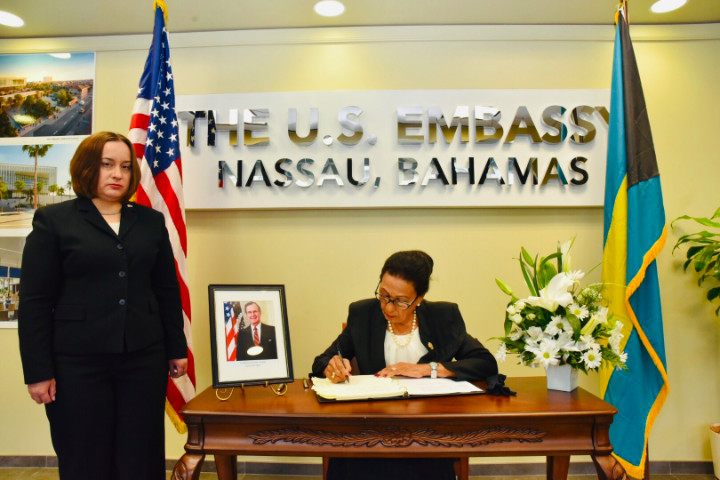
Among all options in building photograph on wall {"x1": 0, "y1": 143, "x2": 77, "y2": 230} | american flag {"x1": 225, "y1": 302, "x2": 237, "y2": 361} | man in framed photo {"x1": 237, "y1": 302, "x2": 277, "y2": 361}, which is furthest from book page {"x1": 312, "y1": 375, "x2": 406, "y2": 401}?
building photograph on wall {"x1": 0, "y1": 143, "x2": 77, "y2": 230}

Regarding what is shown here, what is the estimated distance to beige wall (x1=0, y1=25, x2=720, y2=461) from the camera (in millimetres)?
3004

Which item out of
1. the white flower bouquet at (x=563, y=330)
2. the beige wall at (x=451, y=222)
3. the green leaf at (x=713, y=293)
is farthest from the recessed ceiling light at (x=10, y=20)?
the green leaf at (x=713, y=293)

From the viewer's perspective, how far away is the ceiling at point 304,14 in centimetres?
284

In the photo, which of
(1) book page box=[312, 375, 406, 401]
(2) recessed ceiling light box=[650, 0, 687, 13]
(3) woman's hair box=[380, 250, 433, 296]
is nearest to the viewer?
(1) book page box=[312, 375, 406, 401]

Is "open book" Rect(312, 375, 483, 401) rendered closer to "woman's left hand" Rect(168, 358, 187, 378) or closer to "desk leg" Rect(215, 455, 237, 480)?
"desk leg" Rect(215, 455, 237, 480)

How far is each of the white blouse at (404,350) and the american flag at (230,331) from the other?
663mm

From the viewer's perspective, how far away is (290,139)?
117 inches

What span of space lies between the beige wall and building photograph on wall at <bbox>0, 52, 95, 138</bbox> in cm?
69

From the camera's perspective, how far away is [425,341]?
2.13 meters

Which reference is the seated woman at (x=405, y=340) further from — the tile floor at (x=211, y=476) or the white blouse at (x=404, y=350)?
the tile floor at (x=211, y=476)

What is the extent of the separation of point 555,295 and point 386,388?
0.73m

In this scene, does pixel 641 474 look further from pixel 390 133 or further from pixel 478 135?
pixel 390 133

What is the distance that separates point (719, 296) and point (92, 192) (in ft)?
10.9

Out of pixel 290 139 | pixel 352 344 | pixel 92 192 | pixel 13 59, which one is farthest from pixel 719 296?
pixel 13 59
